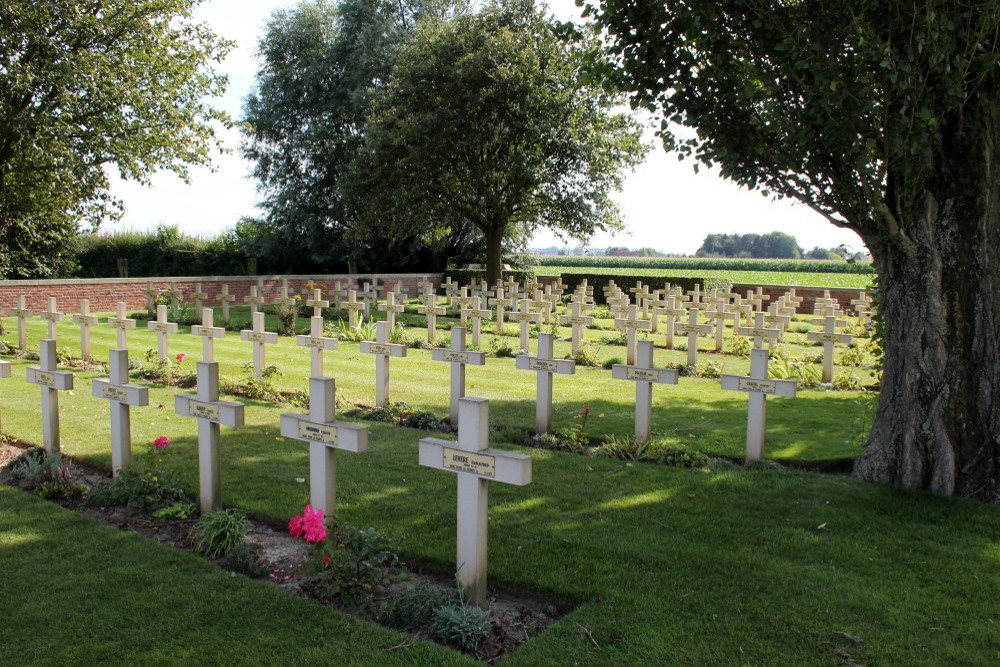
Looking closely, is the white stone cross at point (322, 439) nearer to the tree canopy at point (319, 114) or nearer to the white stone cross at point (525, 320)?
the white stone cross at point (525, 320)

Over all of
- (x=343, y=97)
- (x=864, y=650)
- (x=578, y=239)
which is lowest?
(x=864, y=650)

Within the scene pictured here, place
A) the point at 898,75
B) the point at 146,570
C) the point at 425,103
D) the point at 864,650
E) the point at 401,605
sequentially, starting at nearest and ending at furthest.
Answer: the point at 864,650 < the point at 401,605 < the point at 146,570 < the point at 898,75 < the point at 425,103

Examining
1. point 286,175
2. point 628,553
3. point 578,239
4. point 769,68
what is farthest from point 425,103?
point 628,553

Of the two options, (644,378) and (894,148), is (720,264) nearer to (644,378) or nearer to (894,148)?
(644,378)

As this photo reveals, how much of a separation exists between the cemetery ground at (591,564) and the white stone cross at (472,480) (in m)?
0.37

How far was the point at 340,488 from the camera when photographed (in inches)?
226

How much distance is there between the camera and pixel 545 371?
7.59 meters

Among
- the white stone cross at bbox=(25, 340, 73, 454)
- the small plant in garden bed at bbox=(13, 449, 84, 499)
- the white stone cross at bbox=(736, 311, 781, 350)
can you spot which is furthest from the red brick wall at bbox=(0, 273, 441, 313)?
the small plant in garden bed at bbox=(13, 449, 84, 499)

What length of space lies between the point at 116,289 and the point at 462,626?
2054 centimetres

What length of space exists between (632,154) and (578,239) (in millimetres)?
3086

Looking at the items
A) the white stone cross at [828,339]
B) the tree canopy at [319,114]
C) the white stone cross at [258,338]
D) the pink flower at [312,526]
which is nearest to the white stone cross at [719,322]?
the white stone cross at [828,339]

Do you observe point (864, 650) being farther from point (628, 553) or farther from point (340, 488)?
point (340, 488)

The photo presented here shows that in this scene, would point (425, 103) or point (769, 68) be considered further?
point (425, 103)

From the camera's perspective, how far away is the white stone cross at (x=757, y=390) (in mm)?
6570
